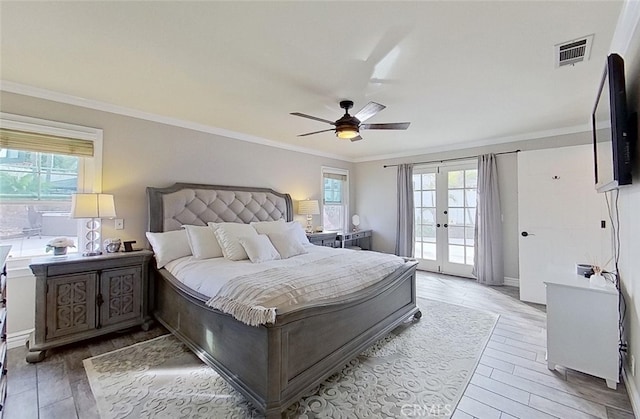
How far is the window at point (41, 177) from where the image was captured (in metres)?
2.72

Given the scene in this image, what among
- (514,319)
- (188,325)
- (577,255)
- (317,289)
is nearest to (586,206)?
(577,255)

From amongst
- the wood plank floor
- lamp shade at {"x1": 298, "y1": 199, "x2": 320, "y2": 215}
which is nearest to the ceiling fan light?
lamp shade at {"x1": 298, "y1": 199, "x2": 320, "y2": 215}

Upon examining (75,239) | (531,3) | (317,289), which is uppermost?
(531,3)

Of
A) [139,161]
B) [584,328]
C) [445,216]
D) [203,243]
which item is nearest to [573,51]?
[584,328]

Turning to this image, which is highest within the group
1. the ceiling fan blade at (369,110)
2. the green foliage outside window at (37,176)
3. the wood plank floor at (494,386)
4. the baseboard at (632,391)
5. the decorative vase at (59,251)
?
the ceiling fan blade at (369,110)

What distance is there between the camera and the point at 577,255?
Answer: 3.68m

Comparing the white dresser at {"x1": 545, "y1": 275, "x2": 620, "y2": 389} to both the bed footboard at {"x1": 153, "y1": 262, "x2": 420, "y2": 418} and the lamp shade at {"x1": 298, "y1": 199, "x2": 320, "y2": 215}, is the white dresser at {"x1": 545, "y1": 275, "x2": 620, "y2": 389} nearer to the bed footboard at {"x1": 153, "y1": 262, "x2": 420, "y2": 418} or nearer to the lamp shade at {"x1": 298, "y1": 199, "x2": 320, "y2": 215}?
the bed footboard at {"x1": 153, "y1": 262, "x2": 420, "y2": 418}

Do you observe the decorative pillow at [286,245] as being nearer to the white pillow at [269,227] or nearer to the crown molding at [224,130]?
the white pillow at [269,227]

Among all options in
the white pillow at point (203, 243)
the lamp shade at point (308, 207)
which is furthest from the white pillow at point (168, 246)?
the lamp shade at point (308, 207)

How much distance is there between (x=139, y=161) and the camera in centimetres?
347

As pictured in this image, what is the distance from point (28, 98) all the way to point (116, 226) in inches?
59.1

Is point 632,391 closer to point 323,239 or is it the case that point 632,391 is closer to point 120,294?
point 323,239

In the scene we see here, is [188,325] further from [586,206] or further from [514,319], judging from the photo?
[586,206]

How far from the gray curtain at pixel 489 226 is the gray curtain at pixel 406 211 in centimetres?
128
